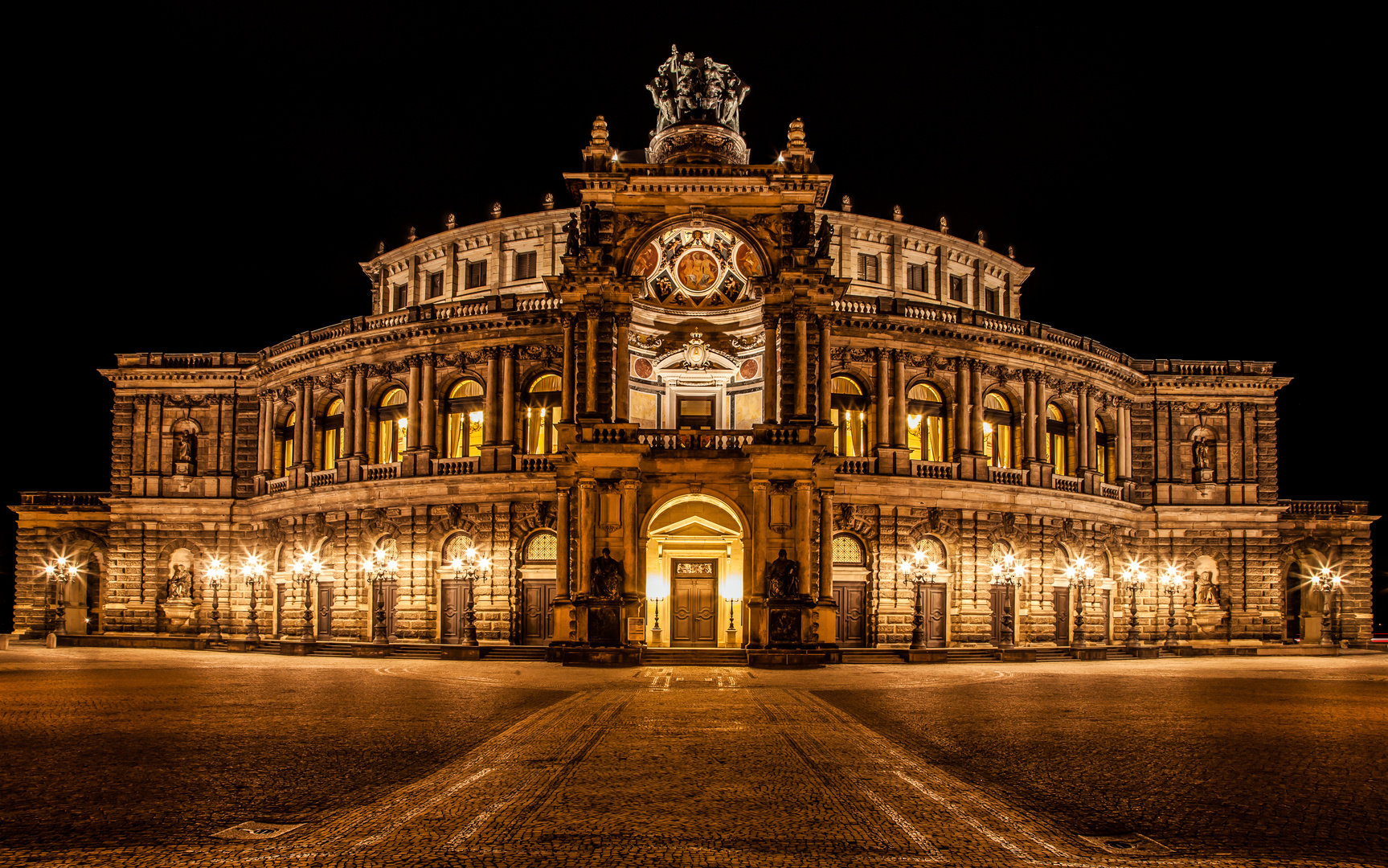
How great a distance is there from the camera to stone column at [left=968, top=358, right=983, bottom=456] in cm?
4756

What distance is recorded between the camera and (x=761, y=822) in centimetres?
1038

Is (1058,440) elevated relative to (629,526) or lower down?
elevated

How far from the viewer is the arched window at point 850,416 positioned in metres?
46.5

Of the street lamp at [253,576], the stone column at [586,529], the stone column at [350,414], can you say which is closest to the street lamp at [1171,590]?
the stone column at [586,529]

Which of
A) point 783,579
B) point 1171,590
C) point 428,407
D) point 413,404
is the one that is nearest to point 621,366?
point 783,579

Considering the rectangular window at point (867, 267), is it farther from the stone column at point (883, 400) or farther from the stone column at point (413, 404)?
the stone column at point (413, 404)

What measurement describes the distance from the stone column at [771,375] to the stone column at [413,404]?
1705cm

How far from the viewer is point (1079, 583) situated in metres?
48.8

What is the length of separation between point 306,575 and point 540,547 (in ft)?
39.5

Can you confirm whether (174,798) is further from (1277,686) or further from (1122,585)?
(1122,585)

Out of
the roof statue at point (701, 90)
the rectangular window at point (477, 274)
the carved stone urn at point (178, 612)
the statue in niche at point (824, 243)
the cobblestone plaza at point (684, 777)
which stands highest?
the roof statue at point (701, 90)

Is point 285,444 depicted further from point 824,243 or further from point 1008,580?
point 1008,580

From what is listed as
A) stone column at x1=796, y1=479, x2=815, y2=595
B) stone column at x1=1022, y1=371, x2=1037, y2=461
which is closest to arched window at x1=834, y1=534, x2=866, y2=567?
stone column at x1=796, y1=479, x2=815, y2=595

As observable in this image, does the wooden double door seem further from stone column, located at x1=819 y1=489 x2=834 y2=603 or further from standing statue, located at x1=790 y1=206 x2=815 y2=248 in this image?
standing statue, located at x1=790 y1=206 x2=815 y2=248
